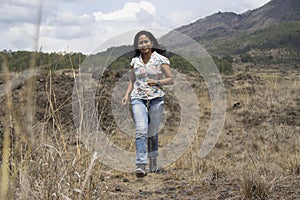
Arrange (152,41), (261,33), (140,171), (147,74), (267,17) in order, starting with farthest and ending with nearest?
(267,17) < (261,33) < (152,41) < (147,74) < (140,171)

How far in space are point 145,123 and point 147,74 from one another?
49 cm

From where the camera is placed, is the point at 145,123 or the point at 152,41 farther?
the point at 152,41

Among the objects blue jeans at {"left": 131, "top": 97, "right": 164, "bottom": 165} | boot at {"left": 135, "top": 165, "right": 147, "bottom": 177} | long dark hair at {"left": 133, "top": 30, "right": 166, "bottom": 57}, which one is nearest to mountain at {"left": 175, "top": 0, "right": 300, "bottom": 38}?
long dark hair at {"left": 133, "top": 30, "right": 166, "bottom": 57}

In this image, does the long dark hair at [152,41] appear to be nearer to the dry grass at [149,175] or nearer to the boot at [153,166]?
the dry grass at [149,175]

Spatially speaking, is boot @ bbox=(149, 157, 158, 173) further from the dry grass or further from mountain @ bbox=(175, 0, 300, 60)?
mountain @ bbox=(175, 0, 300, 60)

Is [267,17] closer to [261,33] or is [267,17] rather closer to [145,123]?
[261,33]

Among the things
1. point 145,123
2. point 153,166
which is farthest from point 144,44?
point 153,166

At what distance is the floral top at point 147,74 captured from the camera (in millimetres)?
3828

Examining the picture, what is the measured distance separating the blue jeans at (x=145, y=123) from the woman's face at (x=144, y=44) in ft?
1.62

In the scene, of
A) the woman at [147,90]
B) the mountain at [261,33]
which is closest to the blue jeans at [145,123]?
the woman at [147,90]

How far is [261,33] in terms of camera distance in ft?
310

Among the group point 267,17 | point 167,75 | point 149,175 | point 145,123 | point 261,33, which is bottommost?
point 149,175

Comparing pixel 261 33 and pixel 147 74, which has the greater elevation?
pixel 261 33

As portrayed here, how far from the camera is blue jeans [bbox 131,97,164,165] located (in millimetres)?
3723
